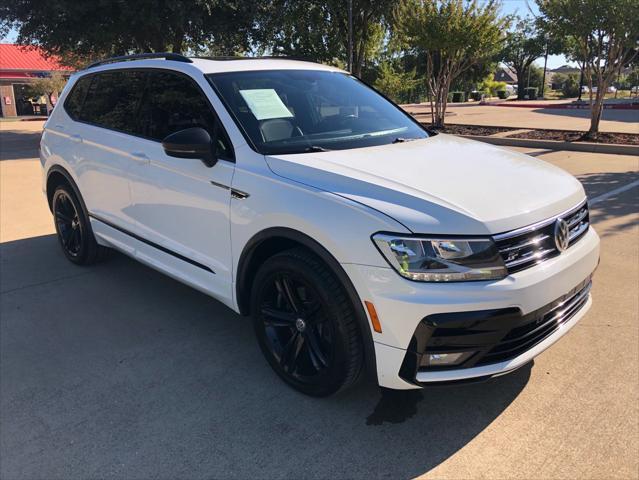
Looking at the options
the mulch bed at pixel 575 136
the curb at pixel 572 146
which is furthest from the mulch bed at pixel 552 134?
the curb at pixel 572 146

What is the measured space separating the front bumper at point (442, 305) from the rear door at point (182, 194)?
107 centimetres

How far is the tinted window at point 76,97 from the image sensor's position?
4.88 m

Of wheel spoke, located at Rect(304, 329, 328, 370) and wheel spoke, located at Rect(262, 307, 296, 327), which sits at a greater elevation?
wheel spoke, located at Rect(262, 307, 296, 327)

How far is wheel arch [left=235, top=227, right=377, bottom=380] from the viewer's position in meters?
2.52

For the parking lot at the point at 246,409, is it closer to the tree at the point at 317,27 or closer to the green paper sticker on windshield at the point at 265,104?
the green paper sticker on windshield at the point at 265,104

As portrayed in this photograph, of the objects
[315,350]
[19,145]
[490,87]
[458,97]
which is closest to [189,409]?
[315,350]

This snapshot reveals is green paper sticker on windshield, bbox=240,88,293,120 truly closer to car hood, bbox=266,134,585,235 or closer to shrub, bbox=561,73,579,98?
car hood, bbox=266,134,585,235

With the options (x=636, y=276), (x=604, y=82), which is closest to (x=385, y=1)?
(x=604, y=82)

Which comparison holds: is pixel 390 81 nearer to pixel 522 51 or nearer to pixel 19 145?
pixel 19 145

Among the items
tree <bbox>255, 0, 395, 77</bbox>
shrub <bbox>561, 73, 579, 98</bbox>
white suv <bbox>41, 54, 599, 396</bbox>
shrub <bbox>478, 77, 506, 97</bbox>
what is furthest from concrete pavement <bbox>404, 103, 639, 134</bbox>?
shrub <bbox>478, 77, 506, 97</bbox>

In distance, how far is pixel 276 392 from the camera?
3076mm

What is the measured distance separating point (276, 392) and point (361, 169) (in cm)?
135

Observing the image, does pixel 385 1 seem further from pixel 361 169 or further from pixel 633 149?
pixel 361 169

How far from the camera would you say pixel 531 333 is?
254 centimetres
